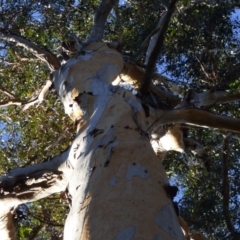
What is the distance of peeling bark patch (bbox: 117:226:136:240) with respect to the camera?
2250 millimetres

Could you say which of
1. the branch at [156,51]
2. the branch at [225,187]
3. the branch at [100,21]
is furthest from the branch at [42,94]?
the branch at [225,187]

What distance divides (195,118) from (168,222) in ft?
6.50

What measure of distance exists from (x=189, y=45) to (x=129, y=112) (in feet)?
11.4

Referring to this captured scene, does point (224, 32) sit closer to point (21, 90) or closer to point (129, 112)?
point (21, 90)

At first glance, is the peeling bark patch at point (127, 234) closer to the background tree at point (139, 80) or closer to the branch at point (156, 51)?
the branch at point (156, 51)

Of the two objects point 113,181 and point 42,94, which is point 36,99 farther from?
point 113,181

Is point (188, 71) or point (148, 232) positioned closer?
Result: point (148, 232)

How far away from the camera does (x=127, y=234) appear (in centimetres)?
227

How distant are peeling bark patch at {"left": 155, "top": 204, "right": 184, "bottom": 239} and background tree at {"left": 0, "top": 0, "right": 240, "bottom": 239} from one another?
306 centimetres

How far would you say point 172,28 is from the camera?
7.80 meters

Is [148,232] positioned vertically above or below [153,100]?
below

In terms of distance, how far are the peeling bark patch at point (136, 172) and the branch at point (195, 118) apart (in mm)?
1428

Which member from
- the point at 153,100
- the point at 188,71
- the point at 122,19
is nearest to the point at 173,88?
the point at 188,71

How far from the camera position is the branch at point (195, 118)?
14.3 ft
